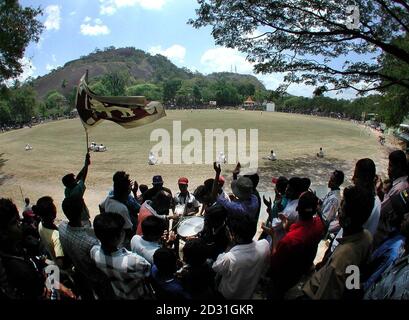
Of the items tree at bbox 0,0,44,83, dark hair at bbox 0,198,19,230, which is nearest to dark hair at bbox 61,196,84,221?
dark hair at bbox 0,198,19,230

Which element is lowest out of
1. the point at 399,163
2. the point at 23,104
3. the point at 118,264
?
the point at 118,264

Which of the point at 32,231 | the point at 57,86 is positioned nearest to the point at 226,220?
the point at 32,231

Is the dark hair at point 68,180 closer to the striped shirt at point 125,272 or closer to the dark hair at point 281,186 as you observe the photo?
the striped shirt at point 125,272

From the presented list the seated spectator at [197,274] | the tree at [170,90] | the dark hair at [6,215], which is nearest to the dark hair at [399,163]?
the seated spectator at [197,274]

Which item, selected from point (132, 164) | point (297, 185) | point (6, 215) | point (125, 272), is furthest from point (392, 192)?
point (132, 164)

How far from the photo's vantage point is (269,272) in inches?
134

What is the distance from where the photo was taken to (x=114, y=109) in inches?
243

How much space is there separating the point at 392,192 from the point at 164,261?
2.72m

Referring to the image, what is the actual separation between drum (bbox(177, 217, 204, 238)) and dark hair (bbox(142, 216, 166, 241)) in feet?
2.96

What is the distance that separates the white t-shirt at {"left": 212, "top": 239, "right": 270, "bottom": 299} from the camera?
3125mm

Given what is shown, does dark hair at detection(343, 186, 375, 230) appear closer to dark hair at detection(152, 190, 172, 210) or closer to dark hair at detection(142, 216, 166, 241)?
dark hair at detection(142, 216, 166, 241)

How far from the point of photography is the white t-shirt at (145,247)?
334 centimetres

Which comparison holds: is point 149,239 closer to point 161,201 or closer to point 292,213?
point 161,201
